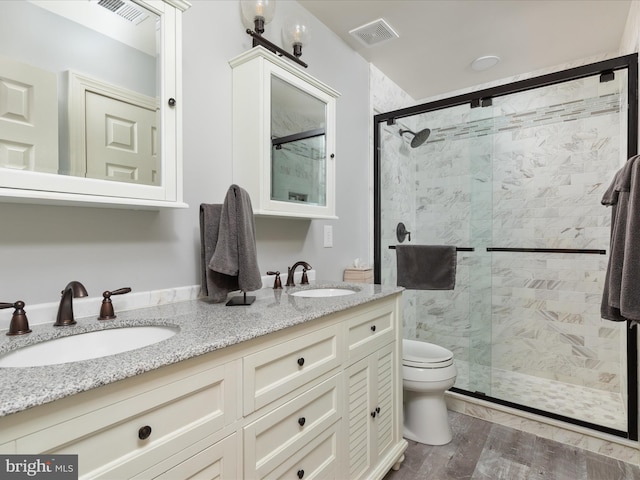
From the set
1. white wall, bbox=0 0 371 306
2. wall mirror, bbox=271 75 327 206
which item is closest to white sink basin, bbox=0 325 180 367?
white wall, bbox=0 0 371 306

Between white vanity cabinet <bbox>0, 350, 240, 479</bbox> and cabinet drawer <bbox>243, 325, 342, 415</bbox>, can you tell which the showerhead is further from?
white vanity cabinet <bbox>0, 350, 240, 479</bbox>

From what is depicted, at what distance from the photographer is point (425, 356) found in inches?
82.1

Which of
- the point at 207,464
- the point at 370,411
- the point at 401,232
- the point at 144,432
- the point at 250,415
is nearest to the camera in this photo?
the point at 144,432

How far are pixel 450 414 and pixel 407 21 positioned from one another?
250 centimetres

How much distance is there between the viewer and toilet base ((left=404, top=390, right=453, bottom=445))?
6.21 feet

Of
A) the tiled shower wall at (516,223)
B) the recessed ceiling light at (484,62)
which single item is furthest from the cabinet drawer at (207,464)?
the recessed ceiling light at (484,62)

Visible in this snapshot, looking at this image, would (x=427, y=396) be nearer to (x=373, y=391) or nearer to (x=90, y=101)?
(x=373, y=391)

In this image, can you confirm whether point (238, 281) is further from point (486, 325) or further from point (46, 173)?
point (486, 325)

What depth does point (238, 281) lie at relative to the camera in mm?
1247

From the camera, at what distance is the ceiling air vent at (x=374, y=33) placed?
6.81 ft

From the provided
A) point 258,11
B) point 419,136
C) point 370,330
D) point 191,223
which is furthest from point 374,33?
point 370,330

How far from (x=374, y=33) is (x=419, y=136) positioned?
31.5 inches

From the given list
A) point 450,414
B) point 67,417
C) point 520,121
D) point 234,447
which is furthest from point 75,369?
point 520,121

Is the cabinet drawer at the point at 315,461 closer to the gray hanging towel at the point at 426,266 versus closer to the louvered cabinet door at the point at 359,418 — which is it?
the louvered cabinet door at the point at 359,418
